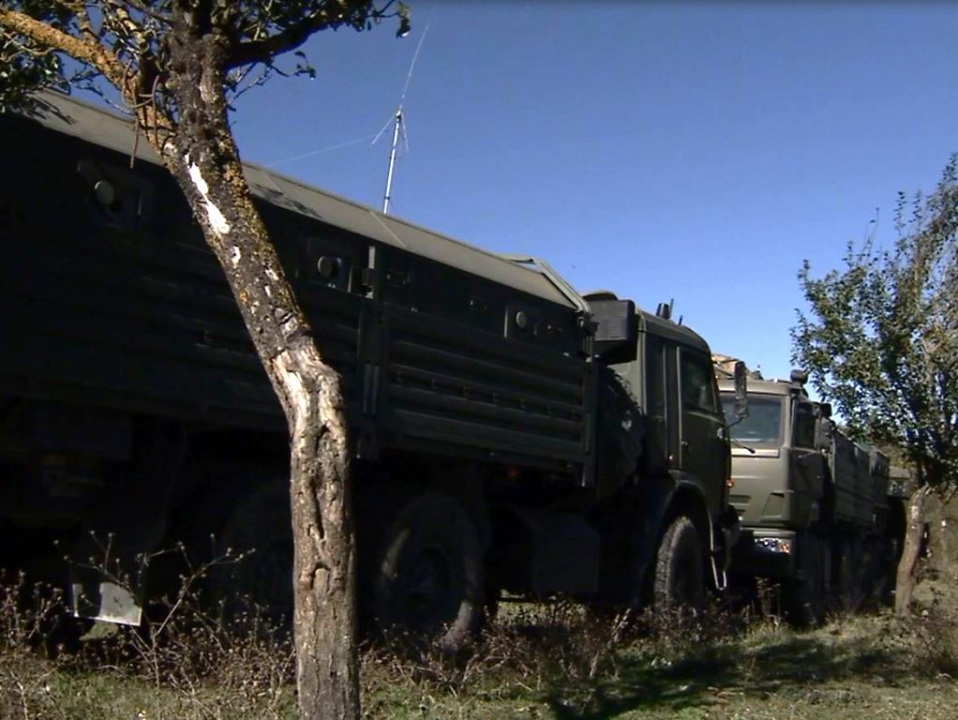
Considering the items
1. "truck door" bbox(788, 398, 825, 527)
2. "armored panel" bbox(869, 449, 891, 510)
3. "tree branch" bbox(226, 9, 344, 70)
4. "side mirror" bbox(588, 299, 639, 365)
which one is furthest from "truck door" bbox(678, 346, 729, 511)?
"armored panel" bbox(869, 449, 891, 510)

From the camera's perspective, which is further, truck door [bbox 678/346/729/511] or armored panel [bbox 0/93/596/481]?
truck door [bbox 678/346/729/511]

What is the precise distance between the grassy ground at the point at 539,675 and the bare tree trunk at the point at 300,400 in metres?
1.02

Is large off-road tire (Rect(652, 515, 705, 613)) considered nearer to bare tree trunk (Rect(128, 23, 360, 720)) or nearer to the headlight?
the headlight

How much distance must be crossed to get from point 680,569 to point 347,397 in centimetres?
474

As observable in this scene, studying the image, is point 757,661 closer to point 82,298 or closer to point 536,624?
point 536,624

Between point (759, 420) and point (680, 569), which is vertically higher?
point (759, 420)

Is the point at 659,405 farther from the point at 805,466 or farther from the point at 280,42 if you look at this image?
the point at 280,42

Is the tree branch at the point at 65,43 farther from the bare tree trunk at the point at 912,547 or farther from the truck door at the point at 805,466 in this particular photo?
the bare tree trunk at the point at 912,547

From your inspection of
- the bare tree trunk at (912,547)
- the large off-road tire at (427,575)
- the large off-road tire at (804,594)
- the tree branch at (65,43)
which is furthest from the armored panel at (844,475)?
the tree branch at (65,43)

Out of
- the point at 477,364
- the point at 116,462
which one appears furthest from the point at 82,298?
the point at 477,364

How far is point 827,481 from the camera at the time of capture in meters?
15.5

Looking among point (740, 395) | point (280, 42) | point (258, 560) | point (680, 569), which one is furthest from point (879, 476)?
point (280, 42)

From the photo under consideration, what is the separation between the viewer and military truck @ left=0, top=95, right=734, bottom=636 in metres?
5.87

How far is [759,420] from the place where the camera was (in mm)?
14547
